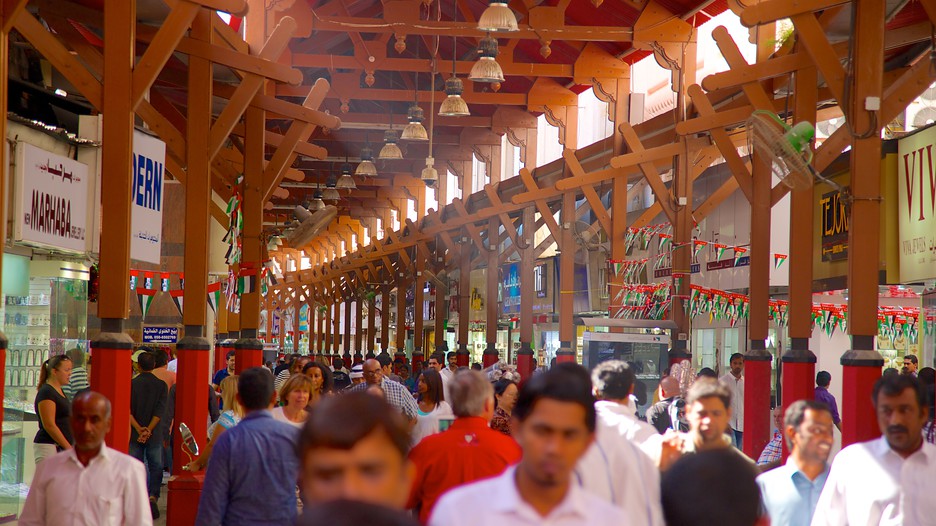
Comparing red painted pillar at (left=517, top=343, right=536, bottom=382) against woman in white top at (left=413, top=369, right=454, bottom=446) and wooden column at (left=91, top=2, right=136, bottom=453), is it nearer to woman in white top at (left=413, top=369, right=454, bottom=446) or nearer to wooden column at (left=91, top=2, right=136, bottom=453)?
woman in white top at (left=413, top=369, right=454, bottom=446)

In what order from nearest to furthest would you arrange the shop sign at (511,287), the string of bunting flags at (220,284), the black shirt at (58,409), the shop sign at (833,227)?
1. the black shirt at (58,409)
2. the shop sign at (833,227)
3. the string of bunting flags at (220,284)
4. the shop sign at (511,287)

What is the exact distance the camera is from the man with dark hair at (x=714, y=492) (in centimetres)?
336

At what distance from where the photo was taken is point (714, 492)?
133 inches

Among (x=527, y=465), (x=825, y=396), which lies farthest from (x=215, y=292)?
(x=527, y=465)

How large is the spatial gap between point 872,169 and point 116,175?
18.1 feet

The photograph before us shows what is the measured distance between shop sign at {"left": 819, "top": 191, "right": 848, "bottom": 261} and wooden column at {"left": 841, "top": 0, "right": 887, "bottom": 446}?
4.92 metres

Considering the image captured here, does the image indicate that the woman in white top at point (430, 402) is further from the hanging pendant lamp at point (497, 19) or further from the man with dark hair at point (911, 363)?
the man with dark hair at point (911, 363)

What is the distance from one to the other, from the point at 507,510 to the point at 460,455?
2572 millimetres

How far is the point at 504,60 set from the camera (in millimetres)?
22938

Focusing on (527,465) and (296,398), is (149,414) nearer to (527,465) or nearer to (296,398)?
(296,398)

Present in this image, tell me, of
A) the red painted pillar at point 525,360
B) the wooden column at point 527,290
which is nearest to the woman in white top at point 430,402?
the red painted pillar at point 525,360

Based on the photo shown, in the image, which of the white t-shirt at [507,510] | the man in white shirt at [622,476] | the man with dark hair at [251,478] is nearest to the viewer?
the white t-shirt at [507,510]

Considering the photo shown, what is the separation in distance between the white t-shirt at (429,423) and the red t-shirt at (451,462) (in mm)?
3340

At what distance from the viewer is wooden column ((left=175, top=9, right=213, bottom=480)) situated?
1151cm
